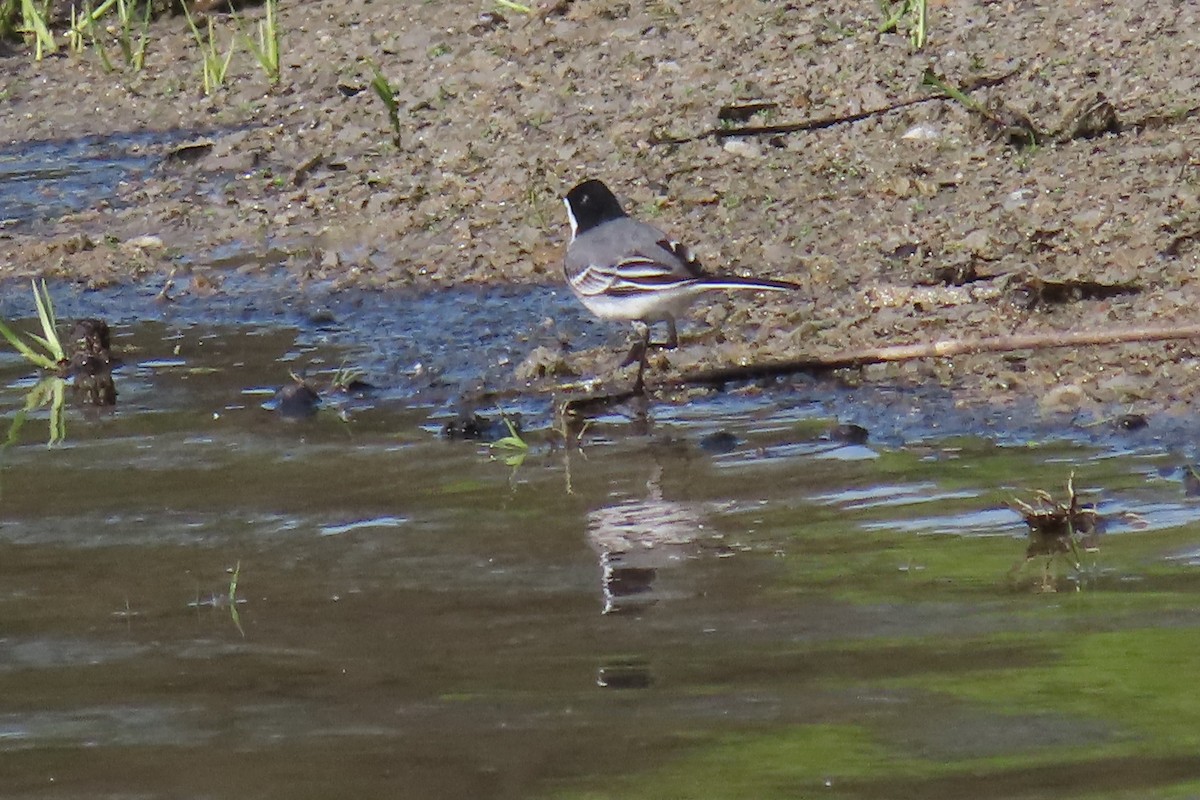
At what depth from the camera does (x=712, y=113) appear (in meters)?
9.19

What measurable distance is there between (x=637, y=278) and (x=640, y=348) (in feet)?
0.72

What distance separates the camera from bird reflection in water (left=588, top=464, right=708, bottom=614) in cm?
449

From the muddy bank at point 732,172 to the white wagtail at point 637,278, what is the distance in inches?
8.0

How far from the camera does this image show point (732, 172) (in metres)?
8.58

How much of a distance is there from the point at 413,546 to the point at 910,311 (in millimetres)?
2459

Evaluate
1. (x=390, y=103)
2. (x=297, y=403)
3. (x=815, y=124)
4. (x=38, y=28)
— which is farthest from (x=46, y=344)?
(x=38, y=28)

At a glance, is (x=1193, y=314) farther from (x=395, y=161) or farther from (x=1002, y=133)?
(x=395, y=161)

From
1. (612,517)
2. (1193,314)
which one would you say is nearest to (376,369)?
(612,517)

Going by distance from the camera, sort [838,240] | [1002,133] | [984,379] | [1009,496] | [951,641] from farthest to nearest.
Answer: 1. [1002,133]
2. [838,240]
3. [984,379]
4. [1009,496]
5. [951,641]

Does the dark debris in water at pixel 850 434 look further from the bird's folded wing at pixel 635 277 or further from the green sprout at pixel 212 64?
the green sprout at pixel 212 64

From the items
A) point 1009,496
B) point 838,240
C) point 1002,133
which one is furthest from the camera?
point 1002,133

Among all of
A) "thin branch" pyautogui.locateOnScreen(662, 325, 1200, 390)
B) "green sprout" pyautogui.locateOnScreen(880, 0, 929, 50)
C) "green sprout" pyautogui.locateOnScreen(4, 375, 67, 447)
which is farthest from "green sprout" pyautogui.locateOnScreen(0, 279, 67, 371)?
"green sprout" pyautogui.locateOnScreen(880, 0, 929, 50)

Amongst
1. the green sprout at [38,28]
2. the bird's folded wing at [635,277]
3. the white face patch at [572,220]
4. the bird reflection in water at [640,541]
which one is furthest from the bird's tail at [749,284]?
the green sprout at [38,28]

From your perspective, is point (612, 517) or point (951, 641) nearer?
point (951, 641)
